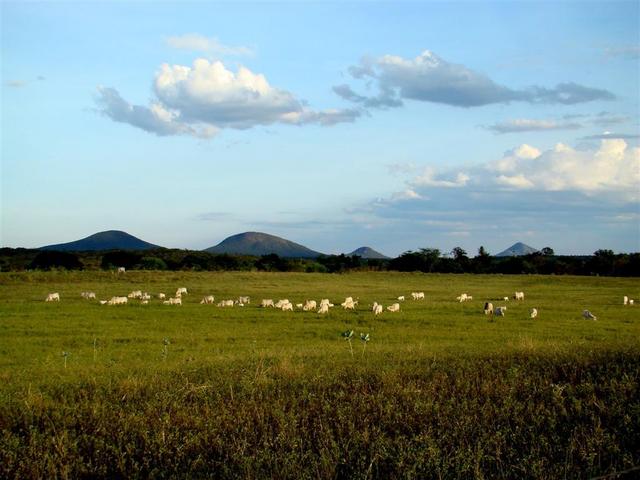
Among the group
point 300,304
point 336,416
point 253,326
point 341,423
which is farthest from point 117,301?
point 341,423

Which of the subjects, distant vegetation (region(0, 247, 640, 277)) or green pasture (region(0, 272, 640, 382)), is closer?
green pasture (region(0, 272, 640, 382))

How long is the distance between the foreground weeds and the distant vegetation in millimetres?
59765

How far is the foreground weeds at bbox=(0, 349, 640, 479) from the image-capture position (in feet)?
20.3

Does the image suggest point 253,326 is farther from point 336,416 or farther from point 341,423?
point 341,423

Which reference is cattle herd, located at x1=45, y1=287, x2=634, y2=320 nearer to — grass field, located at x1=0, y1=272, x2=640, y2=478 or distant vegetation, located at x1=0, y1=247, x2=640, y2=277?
grass field, located at x1=0, y1=272, x2=640, y2=478

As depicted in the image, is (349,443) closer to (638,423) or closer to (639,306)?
(638,423)

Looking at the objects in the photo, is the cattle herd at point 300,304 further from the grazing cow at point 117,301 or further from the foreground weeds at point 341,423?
the foreground weeds at point 341,423

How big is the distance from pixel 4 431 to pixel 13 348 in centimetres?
1125

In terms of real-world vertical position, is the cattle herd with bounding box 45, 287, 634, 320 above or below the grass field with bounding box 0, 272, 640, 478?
below

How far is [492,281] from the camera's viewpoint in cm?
5678

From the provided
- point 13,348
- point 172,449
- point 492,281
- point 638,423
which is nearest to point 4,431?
point 172,449

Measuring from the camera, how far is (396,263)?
84.9 meters

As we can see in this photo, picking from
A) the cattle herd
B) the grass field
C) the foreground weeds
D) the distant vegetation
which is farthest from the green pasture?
the distant vegetation

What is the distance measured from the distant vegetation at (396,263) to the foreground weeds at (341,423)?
2353 inches
